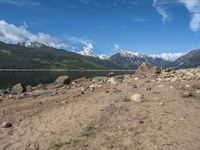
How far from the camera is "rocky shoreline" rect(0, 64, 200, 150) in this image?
47.4ft

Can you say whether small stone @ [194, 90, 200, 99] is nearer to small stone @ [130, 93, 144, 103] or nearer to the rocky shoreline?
the rocky shoreline

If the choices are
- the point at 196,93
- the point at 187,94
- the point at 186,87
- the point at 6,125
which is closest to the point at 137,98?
the point at 187,94

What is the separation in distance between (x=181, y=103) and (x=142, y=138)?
689 centimetres

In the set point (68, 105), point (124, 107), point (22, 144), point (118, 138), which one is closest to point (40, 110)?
point (68, 105)

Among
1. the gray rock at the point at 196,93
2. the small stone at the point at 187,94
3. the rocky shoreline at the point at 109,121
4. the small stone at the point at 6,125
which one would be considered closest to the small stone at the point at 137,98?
the rocky shoreline at the point at 109,121

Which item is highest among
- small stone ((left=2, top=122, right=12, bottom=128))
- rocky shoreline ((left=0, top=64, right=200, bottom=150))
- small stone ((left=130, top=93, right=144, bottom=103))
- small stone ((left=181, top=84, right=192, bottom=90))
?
small stone ((left=181, top=84, right=192, bottom=90))

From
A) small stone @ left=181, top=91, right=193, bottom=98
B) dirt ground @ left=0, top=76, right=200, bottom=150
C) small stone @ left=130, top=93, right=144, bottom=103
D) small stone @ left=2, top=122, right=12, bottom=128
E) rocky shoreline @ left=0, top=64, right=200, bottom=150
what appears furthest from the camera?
small stone @ left=181, top=91, right=193, bottom=98

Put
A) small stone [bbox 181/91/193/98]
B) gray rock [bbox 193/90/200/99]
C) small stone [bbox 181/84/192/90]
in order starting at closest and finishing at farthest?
small stone [bbox 181/91/193/98] → gray rock [bbox 193/90/200/99] → small stone [bbox 181/84/192/90]

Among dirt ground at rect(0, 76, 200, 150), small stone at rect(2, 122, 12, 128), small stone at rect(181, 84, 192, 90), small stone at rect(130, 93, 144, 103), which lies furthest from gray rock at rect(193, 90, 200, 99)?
small stone at rect(2, 122, 12, 128)

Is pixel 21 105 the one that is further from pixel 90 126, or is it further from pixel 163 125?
pixel 163 125

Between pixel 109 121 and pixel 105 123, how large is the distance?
15.2 inches

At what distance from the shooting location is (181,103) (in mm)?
20812

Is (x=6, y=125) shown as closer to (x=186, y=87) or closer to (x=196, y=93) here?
(x=196, y=93)

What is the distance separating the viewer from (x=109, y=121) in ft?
57.1
